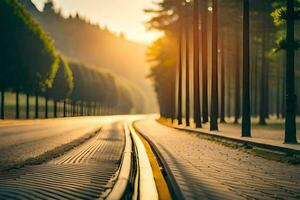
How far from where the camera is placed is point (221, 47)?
2201 inches

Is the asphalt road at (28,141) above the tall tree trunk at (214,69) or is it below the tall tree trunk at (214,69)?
below

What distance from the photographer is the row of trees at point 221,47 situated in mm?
20859

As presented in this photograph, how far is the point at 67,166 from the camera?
410 inches

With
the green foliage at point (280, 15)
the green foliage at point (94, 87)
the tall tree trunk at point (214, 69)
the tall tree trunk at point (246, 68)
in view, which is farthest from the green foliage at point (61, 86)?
the green foliage at point (280, 15)

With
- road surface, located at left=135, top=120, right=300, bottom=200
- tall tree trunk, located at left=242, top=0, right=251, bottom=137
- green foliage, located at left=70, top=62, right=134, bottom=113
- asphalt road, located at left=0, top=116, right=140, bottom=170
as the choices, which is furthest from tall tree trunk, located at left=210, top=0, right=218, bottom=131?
green foliage, located at left=70, top=62, right=134, bottom=113

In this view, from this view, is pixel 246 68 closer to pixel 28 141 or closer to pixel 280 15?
pixel 280 15

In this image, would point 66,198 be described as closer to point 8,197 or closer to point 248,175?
point 8,197

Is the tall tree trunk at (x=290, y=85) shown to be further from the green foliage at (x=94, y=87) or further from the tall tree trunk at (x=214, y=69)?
the green foliage at (x=94, y=87)

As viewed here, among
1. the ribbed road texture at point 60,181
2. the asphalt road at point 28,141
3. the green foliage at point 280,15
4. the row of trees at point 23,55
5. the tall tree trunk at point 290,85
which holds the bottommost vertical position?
the asphalt road at point 28,141

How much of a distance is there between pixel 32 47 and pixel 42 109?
25654 mm

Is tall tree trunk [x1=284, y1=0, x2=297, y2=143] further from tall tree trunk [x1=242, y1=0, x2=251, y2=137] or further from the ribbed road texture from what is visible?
the ribbed road texture

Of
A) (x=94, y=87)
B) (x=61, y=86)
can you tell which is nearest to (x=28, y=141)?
(x=61, y=86)

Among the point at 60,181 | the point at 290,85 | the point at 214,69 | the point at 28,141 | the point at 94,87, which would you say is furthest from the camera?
the point at 94,87

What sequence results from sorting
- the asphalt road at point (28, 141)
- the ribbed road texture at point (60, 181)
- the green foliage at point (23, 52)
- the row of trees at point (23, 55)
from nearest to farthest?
the ribbed road texture at point (60, 181) → the asphalt road at point (28, 141) → the row of trees at point (23, 55) → the green foliage at point (23, 52)
